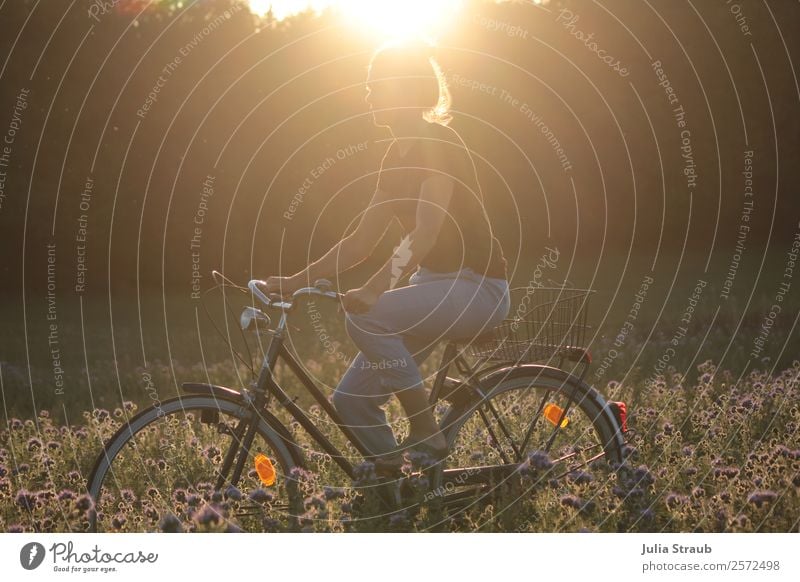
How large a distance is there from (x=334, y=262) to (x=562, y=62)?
11.0m

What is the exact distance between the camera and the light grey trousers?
4871mm

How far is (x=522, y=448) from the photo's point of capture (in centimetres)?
551

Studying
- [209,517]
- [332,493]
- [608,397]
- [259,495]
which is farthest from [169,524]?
[608,397]

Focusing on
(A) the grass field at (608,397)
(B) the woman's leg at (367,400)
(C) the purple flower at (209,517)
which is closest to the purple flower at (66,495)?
(A) the grass field at (608,397)

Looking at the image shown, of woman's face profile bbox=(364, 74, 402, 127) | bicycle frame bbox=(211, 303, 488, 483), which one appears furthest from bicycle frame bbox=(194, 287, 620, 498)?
woman's face profile bbox=(364, 74, 402, 127)

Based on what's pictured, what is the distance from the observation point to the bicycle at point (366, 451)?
192 inches

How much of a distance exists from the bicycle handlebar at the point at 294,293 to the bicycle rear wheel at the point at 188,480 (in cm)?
55

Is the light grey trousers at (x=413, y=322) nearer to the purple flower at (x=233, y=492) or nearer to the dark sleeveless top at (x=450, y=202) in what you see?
the dark sleeveless top at (x=450, y=202)

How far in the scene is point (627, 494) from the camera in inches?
210

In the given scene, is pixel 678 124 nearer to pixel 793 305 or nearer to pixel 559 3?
pixel 559 3

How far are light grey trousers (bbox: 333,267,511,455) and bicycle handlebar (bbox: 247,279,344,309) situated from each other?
19cm

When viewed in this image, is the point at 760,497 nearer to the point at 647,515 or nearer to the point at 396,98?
the point at 647,515

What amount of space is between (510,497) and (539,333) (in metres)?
0.92

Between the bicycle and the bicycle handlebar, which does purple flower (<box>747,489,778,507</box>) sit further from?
the bicycle handlebar
